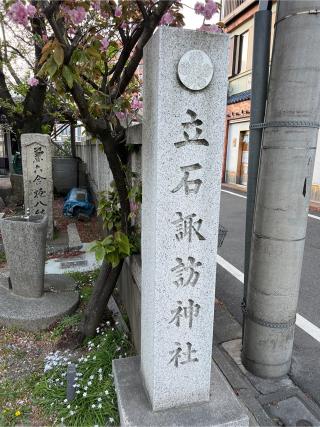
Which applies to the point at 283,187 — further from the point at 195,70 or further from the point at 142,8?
the point at 142,8

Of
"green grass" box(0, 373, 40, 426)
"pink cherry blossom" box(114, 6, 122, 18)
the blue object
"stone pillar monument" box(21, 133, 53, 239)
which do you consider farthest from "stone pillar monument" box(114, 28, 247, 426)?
the blue object

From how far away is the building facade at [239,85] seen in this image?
50.0 ft

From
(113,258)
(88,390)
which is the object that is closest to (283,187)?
(113,258)

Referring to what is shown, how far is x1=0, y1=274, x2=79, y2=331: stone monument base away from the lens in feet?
12.9

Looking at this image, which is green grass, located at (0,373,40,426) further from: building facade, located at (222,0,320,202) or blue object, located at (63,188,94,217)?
building facade, located at (222,0,320,202)

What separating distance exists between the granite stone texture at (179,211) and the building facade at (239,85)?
14.0 metres

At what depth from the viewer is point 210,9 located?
240 centimetres

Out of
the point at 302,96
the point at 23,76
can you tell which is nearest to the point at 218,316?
the point at 302,96

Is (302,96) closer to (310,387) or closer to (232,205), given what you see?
(310,387)

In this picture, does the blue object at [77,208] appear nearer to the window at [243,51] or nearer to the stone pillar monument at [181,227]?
the stone pillar monument at [181,227]

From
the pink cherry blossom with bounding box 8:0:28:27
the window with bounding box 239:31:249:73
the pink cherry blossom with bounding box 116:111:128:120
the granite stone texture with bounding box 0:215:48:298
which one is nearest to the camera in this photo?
the pink cherry blossom with bounding box 8:0:28:27

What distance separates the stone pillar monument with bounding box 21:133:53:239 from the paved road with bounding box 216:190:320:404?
3.95 meters

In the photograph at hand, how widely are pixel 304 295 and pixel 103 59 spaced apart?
4.15 meters

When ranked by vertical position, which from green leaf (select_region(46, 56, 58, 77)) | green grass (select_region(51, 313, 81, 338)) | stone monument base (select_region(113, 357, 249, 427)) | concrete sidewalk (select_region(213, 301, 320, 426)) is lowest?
green grass (select_region(51, 313, 81, 338))
